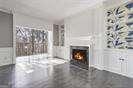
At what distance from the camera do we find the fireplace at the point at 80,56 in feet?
21.2

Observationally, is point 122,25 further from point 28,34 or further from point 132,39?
point 28,34

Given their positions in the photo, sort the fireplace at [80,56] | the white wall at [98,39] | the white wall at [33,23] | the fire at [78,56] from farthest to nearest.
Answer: the white wall at [33,23]
the fire at [78,56]
the fireplace at [80,56]
the white wall at [98,39]

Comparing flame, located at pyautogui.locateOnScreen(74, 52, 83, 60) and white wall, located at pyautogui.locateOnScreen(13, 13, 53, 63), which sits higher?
white wall, located at pyautogui.locateOnScreen(13, 13, 53, 63)

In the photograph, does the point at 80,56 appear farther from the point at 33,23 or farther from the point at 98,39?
the point at 33,23

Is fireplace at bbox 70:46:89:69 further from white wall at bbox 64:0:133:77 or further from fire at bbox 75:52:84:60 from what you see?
white wall at bbox 64:0:133:77

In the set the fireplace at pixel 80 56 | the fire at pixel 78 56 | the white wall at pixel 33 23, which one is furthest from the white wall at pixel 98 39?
the white wall at pixel 33 23

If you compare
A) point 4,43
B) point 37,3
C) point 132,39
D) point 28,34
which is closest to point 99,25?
point 132,39

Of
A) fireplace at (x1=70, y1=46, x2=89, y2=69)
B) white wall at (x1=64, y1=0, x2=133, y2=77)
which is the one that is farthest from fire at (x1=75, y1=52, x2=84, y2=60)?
white wall at (x1=64, y1=0, x2=133, y2=77)

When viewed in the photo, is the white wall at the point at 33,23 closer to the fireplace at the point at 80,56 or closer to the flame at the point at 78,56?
the fireplace at the point at 80,56

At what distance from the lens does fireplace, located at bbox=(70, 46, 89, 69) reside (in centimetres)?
645

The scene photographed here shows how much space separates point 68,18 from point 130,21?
171 inches

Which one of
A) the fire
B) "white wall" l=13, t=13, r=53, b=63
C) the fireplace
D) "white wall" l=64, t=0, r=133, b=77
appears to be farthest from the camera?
"white wall" l=13, t=13, r=53, b=63

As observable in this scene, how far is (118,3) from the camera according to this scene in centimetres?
498

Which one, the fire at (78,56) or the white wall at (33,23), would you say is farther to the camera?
the white wall at (33,23)
